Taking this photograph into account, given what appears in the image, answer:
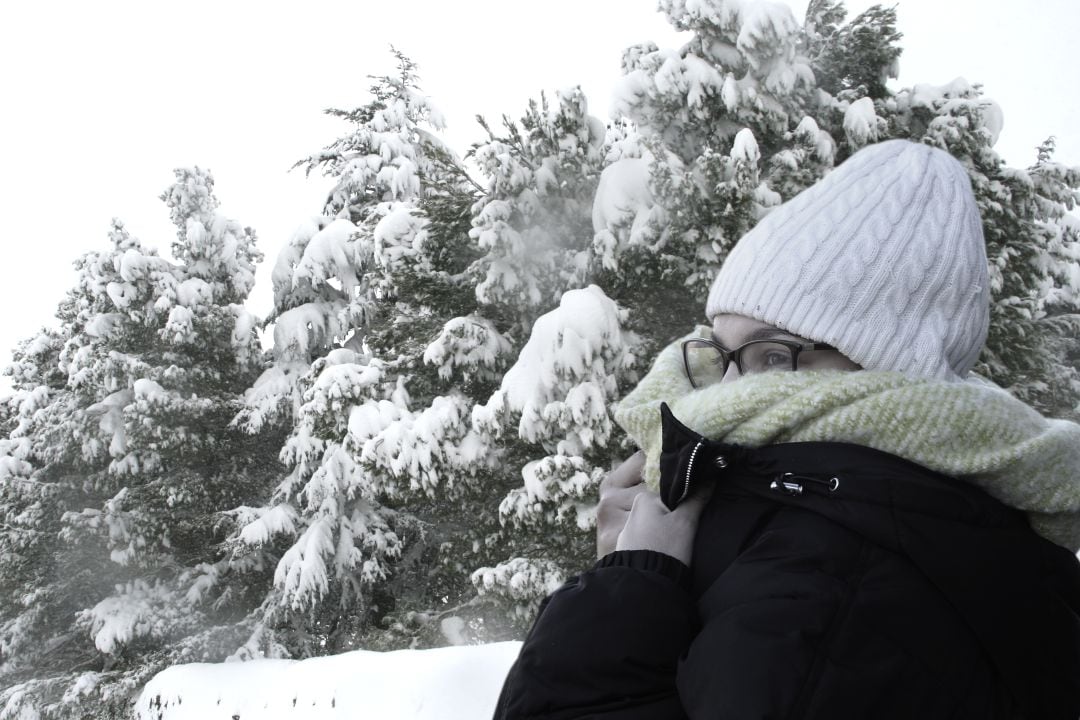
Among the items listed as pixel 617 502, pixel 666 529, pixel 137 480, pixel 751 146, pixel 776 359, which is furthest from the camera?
pixel 137 480

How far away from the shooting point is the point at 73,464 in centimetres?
1839

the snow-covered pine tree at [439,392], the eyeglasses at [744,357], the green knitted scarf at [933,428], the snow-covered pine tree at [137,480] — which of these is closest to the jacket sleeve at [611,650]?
the green knitted scarf at [933,428]

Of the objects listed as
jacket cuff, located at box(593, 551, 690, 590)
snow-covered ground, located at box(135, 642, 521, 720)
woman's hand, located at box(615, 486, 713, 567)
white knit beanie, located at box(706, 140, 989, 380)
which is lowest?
snow-covered ground, located at box(135, 642, 521, 720)

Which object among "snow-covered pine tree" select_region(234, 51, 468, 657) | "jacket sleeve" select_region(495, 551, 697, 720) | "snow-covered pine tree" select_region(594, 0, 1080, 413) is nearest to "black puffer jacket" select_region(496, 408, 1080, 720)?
"jacket sleeve" select_region(495, 551, 697, 720)

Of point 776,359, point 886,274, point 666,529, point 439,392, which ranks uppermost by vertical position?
point 886,274

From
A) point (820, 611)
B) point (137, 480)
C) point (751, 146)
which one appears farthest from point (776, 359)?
point (137, 480)

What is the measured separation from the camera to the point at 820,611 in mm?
913

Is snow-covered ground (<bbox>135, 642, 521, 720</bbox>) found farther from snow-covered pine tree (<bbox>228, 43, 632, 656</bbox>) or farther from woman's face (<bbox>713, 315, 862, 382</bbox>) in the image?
woman's face (<bbox>713, 315, 862, 382</bbox>)

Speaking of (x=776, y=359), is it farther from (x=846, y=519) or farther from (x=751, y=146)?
(x=751, y=146)

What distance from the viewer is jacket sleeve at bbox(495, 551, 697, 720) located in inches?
40.3

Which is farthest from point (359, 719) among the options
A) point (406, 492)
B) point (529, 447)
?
point (529, 447)

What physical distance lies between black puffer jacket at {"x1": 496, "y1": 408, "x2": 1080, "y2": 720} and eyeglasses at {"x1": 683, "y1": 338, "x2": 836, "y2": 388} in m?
0.22

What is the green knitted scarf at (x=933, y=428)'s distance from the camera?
1.06m

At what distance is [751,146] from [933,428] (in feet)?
24.9
